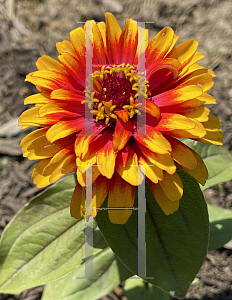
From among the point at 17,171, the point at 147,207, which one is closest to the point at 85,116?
the point at 147,207

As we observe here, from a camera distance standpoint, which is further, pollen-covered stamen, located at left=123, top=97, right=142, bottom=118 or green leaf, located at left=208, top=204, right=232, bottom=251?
green leaf, located at left=208, top=204, right=232, bottom=251

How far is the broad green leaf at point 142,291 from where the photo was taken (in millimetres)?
1950

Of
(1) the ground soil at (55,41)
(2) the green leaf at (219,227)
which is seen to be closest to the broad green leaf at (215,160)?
(2) the green leaf at (219,227)

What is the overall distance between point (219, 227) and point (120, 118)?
119cm

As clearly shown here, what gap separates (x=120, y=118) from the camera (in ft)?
3.84

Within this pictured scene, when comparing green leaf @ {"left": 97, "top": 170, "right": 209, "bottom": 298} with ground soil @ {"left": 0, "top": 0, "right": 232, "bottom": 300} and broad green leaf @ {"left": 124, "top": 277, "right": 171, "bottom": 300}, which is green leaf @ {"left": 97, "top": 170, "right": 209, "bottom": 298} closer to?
broad green leaf @ {"left": 124, "top": 277, "right": 171, "bottom": 300}

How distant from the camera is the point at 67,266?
5.31 ft

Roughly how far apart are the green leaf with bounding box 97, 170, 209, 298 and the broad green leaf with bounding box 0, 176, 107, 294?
36cm

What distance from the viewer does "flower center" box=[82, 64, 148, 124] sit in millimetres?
1199

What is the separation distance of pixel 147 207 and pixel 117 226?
Result: 0.17 m

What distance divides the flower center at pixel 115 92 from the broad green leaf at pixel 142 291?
131cm

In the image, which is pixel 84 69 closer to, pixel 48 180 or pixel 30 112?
pixel 30 112

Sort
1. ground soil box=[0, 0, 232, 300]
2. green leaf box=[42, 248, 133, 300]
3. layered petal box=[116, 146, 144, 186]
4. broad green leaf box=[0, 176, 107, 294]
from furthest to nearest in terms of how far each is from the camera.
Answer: ground soil box=[0, 0, 232, 300], green leaf box=[42, 248, 133, 300], broad green leaf box=[0, 176, 107, 294], layered petal box=[116, 146, 144, 186]

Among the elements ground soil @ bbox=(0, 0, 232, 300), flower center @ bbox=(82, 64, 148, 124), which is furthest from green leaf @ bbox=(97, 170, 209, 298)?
ground soil @ bbox=(0, 0, 232, 300)
